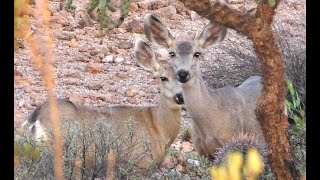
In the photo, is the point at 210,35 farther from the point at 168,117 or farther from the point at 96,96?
the point at 96,96

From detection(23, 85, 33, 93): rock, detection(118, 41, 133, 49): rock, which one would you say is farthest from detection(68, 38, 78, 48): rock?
detection(23, 85, 33, 93): rock

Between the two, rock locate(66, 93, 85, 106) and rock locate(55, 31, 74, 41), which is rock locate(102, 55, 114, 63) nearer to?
rock locate(55, 31, 74, 41)

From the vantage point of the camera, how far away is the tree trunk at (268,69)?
256 inches

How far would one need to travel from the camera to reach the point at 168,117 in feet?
31.2

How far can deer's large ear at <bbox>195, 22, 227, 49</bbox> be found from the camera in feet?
30.5

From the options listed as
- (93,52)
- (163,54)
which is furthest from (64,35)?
(163,54)

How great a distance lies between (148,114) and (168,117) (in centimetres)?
21

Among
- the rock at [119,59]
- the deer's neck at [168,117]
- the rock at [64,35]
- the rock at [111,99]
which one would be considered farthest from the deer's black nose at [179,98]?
the rock at [64,35]

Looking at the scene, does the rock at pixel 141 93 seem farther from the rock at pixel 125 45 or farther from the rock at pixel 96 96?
the rock at pixel 125 45

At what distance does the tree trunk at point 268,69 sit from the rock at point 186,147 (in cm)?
368

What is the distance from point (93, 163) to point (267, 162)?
1678 mm

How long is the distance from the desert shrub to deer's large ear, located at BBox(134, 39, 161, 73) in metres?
1.31

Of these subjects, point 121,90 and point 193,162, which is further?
point 121,90
